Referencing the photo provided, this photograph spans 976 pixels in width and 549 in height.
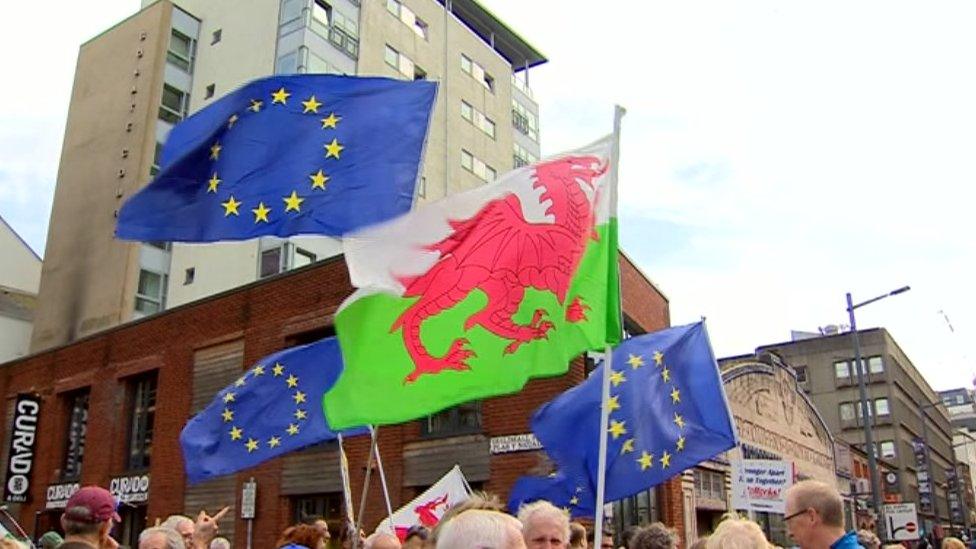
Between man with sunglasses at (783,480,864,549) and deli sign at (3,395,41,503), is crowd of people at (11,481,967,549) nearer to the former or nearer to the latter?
man with sunglasses at (783,480,864,549)

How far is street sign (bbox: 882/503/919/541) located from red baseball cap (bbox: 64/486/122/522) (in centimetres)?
2126

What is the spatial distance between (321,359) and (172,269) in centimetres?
2753

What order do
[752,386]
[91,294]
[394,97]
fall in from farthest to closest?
[91,294] < [752,386] < [394,97]

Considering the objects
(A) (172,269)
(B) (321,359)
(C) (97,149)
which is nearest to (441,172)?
(A) (172,269)

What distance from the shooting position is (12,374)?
27.9 meters

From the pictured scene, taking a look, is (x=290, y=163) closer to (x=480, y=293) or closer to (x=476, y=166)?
(x=480, y=293)

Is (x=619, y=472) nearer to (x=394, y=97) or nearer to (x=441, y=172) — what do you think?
(x=394, y=97)

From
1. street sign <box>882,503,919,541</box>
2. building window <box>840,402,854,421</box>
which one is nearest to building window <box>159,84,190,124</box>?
street sign <box>882,503,919,541</box>

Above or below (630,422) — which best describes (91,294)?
above

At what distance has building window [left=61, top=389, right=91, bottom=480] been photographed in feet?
79.5

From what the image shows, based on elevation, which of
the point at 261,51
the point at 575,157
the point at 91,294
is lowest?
the point at 575,157

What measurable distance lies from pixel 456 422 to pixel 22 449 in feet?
48.8

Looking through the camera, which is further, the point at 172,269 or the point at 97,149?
the point at 97,149

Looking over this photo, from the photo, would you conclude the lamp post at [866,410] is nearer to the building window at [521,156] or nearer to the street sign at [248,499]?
the street sign at [248,499]
